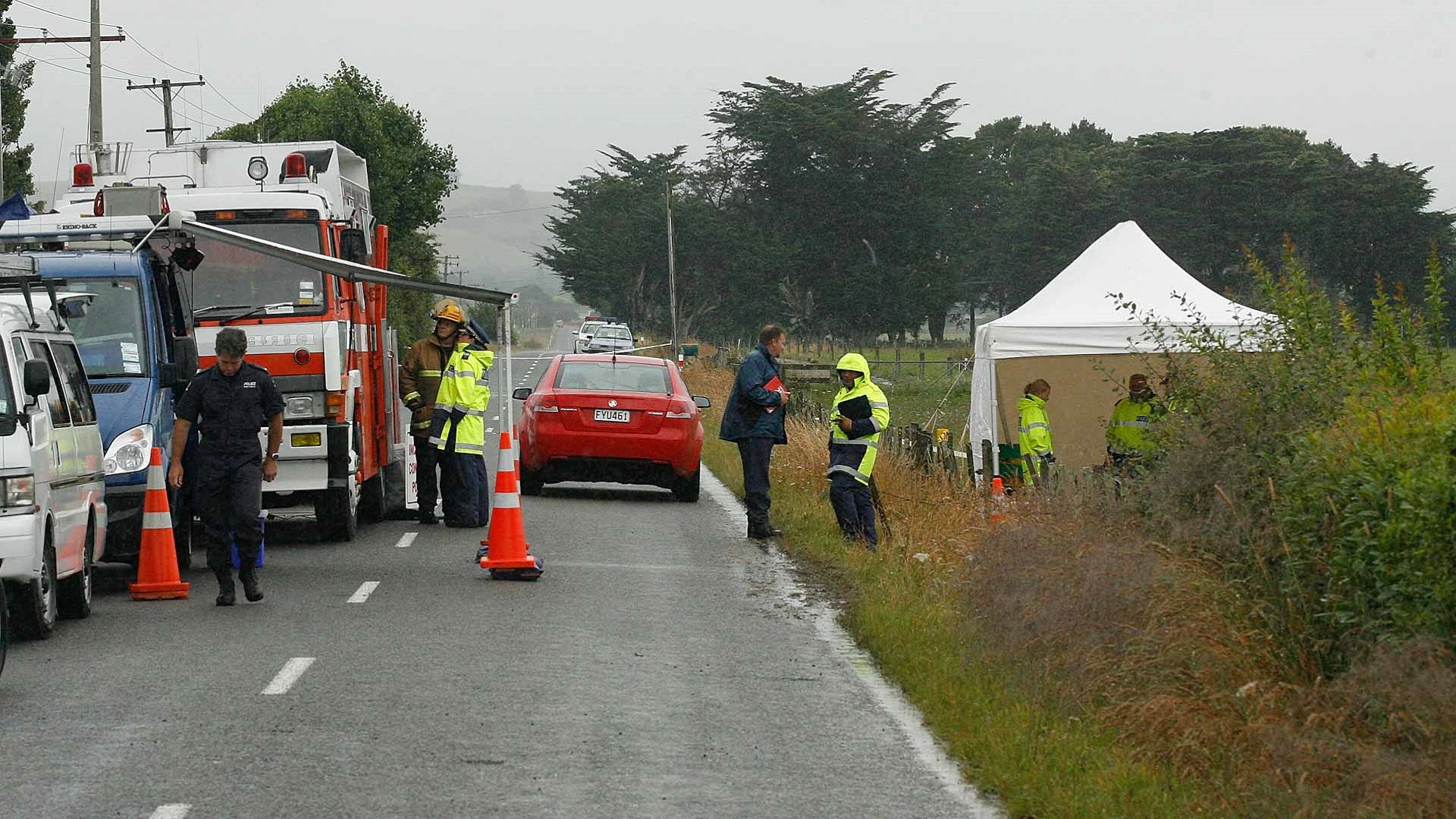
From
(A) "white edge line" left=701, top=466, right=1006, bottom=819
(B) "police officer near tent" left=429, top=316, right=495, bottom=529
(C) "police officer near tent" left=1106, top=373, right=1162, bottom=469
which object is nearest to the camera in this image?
(A) "white edge line" left=701, top=466, right=1006, bottom=819

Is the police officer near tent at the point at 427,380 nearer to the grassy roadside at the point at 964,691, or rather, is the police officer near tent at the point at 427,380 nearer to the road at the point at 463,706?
the road at the point at 463,706

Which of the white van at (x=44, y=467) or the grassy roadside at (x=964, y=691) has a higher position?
the white van at (x=44, y=467)

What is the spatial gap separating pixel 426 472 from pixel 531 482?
328 centimetres

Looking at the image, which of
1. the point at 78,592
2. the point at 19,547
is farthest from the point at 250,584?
the point at 19,547

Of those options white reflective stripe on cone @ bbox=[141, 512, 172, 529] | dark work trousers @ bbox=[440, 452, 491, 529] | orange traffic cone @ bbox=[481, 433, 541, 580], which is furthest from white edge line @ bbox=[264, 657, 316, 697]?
dark work trousers @ bbox=[440, 452, 491, 529]

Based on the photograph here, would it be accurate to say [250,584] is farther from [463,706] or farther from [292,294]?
[292,294]

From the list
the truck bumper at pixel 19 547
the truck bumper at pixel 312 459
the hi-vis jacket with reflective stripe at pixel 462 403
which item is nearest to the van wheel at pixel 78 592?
the truck bumper at pixel 19 547

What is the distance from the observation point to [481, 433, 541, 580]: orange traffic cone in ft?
41.1

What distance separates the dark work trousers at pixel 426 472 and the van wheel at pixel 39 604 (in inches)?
230

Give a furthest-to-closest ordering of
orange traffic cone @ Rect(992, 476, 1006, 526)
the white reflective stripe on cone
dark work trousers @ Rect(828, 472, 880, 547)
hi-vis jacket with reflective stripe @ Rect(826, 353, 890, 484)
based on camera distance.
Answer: dark work trousers @ Rect(828, 472, 880, 547), hi-vis jacket with reflective stripe @ Rect(826, 353, 890, 484), orange traffic cone @ Rect(992, 476, 1006, 526), the white reflective stripe on cone

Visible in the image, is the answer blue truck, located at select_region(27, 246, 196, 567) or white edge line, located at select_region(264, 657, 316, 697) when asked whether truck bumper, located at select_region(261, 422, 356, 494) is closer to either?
blue truck, located at select_region(27, 246, 196, 567)

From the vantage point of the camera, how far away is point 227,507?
1123 cm

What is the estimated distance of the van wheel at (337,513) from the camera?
14.7 metres

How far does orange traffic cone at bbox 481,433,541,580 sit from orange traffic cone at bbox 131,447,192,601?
2.11 metres
